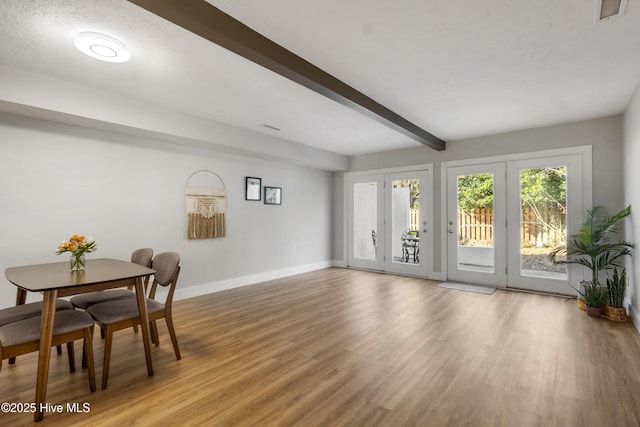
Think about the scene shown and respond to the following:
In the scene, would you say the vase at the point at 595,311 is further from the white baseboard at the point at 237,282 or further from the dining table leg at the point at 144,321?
the dining table leg at the point at 144,321

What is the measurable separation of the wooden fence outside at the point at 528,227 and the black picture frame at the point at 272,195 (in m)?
3.32

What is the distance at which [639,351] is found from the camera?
2791 millimetres

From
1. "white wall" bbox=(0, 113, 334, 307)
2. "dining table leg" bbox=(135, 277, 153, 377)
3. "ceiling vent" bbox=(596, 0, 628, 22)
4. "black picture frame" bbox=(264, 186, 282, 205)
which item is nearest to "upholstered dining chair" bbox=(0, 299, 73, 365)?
"dining table leg" bbox=(135, 277, 153, 377)

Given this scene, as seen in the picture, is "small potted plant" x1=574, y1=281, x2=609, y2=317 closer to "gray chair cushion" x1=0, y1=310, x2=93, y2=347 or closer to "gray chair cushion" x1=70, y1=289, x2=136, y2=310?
"gray chair cushion" x1=70, y1=289, x2=136, y2=310

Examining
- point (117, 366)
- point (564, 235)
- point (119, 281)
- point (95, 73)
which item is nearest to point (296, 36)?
point (95, 73)

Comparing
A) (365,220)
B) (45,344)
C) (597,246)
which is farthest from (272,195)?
(597,246)

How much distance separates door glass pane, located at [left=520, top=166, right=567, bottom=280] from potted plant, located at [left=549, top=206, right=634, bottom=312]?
294mm

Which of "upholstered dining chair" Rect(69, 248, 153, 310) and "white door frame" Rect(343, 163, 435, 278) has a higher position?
"white door frame" Rect(343, 163, 435, 278)

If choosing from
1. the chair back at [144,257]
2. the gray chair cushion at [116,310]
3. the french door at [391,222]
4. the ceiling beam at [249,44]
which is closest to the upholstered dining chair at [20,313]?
the gray chair cushion at [116,310]

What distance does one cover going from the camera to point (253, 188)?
5.61 meters

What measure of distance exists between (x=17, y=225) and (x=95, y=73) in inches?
72.3

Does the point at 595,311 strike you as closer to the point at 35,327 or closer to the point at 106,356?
the point at 106,356

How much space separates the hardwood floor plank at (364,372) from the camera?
1.93 meters

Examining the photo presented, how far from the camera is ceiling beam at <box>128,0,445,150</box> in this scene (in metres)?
1.87
